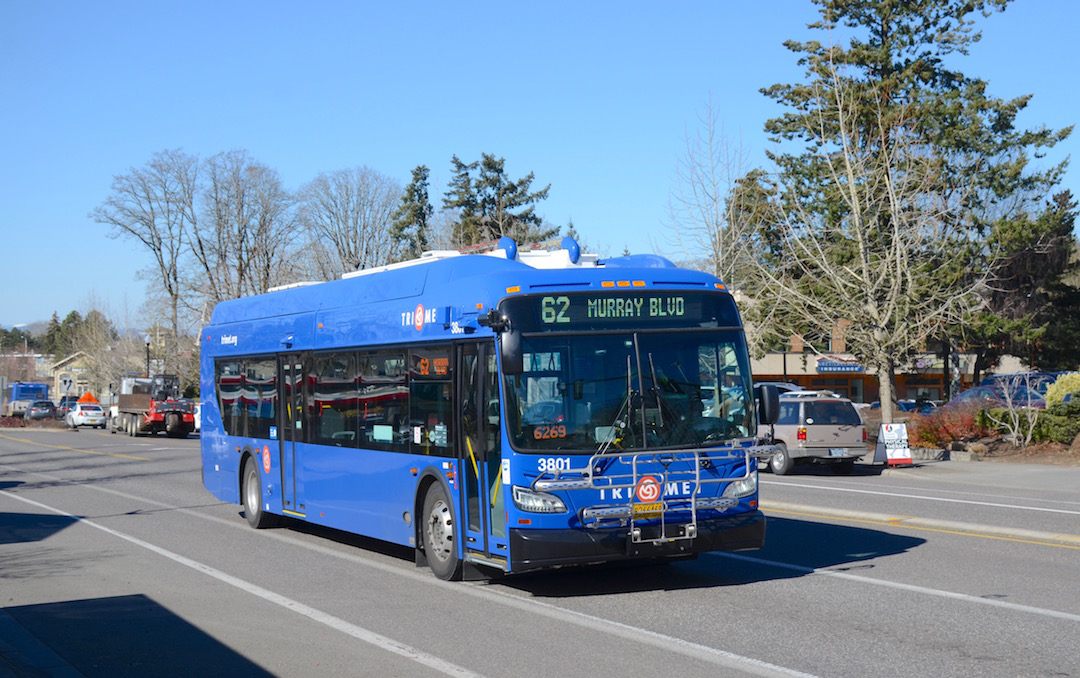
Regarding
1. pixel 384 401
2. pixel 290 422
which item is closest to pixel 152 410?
pixel 290 422

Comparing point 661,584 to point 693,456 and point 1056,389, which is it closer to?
point 693,456

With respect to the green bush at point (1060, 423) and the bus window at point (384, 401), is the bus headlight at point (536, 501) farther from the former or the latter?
the green bush at point (1060, 423)

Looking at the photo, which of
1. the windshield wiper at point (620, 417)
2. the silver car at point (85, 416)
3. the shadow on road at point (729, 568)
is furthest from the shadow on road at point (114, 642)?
the silver car at point (85, 416)

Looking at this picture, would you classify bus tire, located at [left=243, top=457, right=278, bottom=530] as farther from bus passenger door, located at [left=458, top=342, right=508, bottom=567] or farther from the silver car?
the silver car

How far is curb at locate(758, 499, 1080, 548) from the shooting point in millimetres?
13516

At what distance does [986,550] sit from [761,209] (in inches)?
947

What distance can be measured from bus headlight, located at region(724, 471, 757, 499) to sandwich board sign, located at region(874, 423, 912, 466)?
16.7 metres

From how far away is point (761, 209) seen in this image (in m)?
35.8

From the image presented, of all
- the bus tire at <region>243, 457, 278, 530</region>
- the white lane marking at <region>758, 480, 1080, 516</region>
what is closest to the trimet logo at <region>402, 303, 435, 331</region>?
the bus tire at <region>243, 457, 278, 530</region>

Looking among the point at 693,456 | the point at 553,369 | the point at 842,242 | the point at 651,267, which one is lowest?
the point at 693,456

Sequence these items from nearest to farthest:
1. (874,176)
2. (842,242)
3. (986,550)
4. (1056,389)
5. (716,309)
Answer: (716,309)
(986,550)
(1056,389)
(874,176)
(842,242)

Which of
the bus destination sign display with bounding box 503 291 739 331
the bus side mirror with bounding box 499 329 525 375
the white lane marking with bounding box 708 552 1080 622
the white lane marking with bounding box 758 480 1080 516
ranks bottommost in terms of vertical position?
the white lane marking with bounding box 758 480 1080 516

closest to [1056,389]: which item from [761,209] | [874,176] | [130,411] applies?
[874,176]

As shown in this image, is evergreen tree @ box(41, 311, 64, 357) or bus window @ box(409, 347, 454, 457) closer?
bus window @ box(409, 347, 454, 457)
